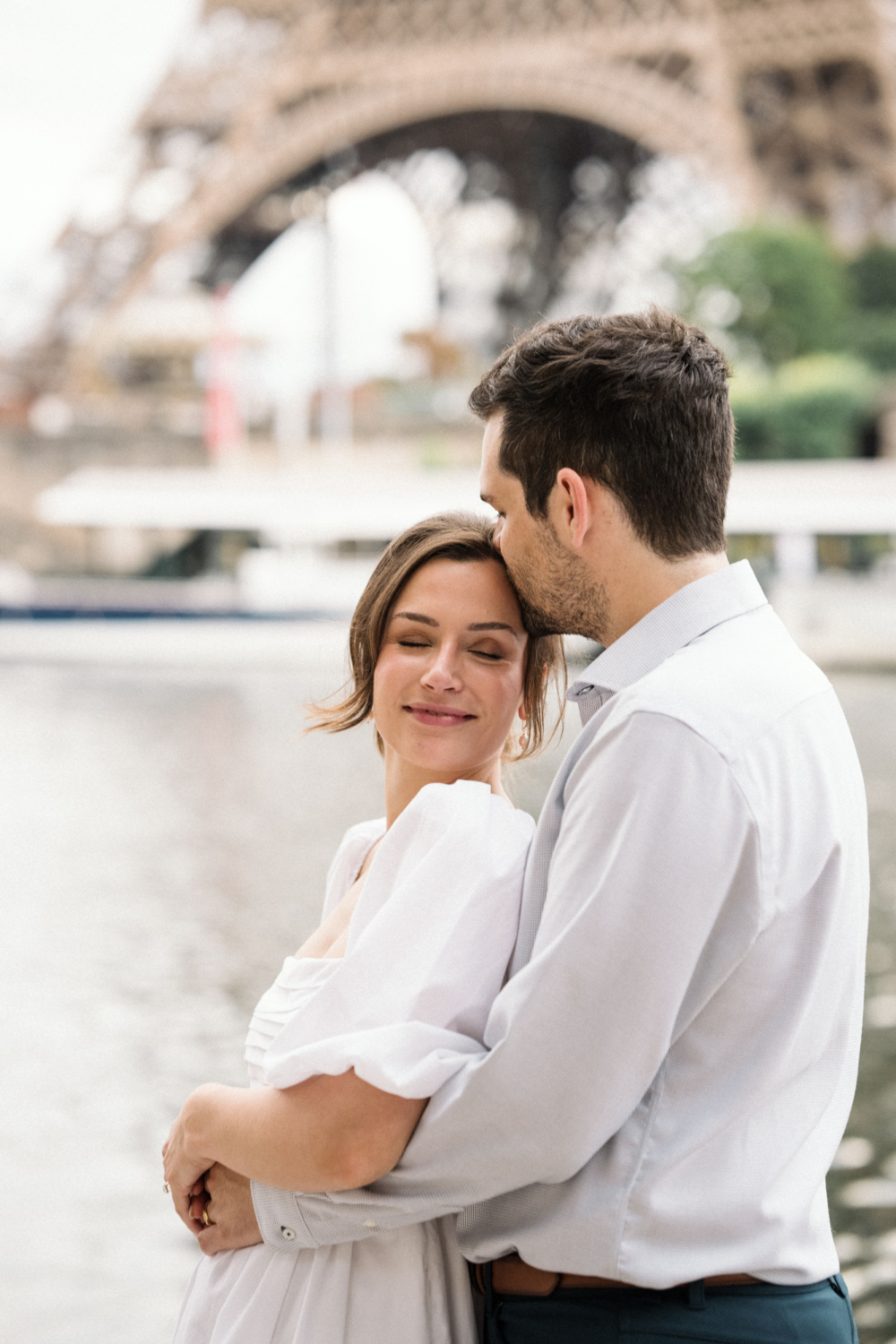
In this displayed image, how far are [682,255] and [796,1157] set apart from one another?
25.7 metres

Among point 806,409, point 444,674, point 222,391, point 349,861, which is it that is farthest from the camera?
point 222,391

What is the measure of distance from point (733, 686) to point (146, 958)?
470 centimetres

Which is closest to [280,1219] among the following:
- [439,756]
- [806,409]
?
[439,756]

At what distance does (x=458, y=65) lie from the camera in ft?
72.2

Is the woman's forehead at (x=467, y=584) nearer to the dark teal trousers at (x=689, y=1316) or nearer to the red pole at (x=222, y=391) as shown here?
the dark teal trousers at (x=689, y=1316)

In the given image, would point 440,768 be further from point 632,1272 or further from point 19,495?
point 19,495

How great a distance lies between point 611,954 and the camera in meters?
1.10

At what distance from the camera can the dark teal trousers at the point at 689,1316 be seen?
3.89 feet

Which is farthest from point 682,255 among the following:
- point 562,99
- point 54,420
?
point 54,420

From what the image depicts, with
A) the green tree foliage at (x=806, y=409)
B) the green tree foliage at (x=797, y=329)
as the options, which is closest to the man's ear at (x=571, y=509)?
the green tree foliage at (x=797, y=329)

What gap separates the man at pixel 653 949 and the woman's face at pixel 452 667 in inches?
6.2

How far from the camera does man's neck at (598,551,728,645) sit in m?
1.28

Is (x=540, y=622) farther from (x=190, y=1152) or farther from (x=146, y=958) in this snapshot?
(x=146, y=958)

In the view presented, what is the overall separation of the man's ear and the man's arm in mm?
216
